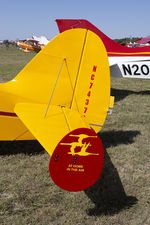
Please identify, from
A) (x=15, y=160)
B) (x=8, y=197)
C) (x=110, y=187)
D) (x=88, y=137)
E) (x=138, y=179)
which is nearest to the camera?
(x=88, y=137)

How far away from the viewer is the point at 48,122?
2865 mm

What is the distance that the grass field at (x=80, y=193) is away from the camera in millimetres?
2959

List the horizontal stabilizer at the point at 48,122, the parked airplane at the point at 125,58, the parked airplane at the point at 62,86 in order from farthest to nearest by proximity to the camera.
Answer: the parked airplane at the point at 125,58
the parked airplane at the point at 62,86
the horizontal stabilizer at the point at 48,122

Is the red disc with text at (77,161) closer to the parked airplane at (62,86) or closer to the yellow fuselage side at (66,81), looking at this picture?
the parked airplane at (62,86)

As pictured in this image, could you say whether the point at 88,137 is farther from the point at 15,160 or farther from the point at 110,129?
the point at 110,129

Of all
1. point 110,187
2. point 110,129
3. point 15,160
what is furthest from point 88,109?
point 110,129

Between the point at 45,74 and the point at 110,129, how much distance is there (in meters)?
2.94

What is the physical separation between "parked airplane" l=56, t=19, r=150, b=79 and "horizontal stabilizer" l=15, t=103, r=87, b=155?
6.70m

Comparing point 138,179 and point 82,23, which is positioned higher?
point 82,23

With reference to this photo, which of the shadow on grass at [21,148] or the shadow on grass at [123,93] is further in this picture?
the shadow on grass at [123,93]

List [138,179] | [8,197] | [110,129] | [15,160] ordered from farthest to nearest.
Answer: [110,129] < [15,160] < [138,179] < [8,197]

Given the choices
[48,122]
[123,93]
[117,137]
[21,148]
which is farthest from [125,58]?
[48,122]

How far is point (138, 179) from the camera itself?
384cm

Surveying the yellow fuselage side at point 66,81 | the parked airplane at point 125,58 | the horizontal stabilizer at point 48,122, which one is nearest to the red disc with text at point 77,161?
the horizontal stabilizer at point 48,122
